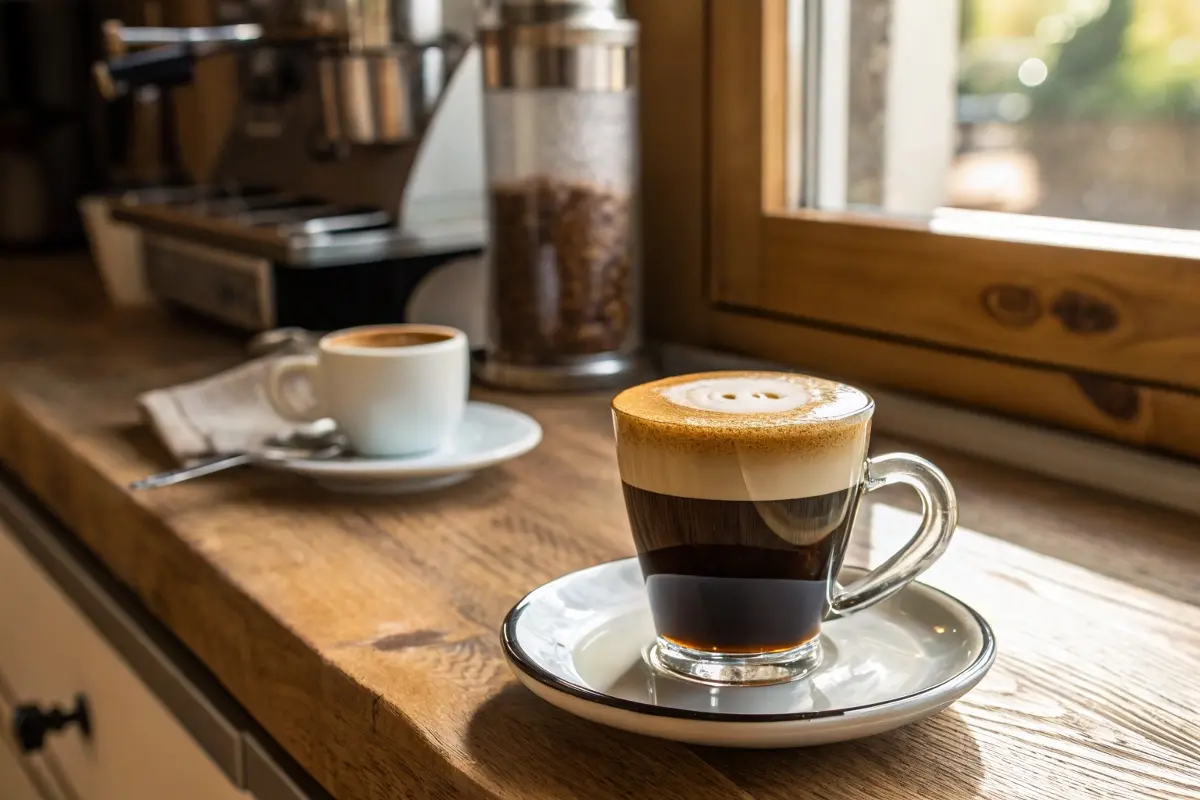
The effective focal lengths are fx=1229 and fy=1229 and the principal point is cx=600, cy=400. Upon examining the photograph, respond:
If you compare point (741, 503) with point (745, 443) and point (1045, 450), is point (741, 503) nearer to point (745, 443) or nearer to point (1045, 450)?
point (745, 443)

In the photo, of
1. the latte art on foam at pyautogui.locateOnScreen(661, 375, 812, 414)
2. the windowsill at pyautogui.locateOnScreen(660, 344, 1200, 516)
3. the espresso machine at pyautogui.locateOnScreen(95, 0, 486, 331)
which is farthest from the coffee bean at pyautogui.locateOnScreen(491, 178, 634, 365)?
the latte art on foam at pyautogui.locateOnScreen(661, 375, 812, 414)

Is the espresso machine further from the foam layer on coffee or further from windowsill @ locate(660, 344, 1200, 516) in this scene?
the foam layer on coffee

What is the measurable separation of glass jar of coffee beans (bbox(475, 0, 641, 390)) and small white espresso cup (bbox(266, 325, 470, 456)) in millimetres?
200

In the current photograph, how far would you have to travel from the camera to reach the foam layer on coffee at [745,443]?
423 mm

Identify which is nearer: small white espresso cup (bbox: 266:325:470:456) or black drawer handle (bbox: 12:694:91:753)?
small white espresso cup (bbox: 266:325:470:456)

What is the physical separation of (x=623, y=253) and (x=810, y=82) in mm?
200

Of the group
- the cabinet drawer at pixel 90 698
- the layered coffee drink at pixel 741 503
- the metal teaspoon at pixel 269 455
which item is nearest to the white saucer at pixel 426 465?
the metal teaspoon at pixel 269 455

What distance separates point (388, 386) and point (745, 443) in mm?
357

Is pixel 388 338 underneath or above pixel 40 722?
above

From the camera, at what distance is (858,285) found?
0.91 meters

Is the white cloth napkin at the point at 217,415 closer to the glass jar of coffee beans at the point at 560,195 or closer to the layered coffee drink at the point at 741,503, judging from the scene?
the glass jar of coffee beans at the point at 560,195

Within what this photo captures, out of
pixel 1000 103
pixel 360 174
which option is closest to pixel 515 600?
pixel 360 174

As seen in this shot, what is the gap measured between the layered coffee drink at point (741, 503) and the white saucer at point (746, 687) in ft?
0.07

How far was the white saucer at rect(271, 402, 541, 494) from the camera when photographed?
71 centimetres
